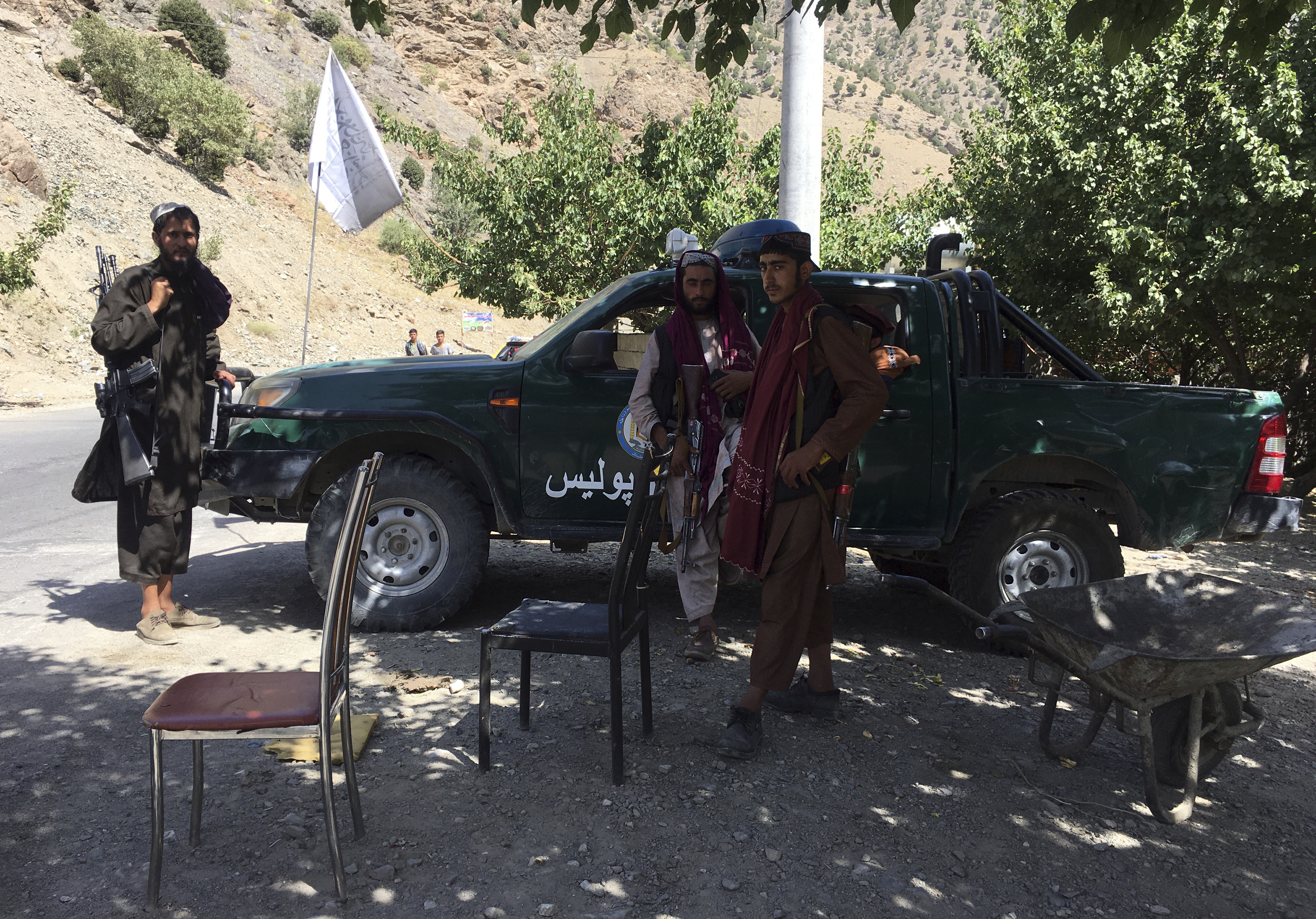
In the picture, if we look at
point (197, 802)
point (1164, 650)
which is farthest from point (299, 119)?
point (1164, 650)

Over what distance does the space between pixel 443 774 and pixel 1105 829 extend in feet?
7.78

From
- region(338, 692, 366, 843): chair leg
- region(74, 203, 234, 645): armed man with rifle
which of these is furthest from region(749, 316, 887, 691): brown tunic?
region(74, 203, 234, 645): armed man with rifle

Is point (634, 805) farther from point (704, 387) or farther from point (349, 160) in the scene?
point (349, 160)

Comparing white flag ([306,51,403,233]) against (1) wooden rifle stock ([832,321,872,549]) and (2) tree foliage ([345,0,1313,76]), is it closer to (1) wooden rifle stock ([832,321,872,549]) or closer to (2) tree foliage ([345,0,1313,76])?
(2) tree foliage ([345,0,1313,76])

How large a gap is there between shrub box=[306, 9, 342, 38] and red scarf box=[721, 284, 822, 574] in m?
64.0

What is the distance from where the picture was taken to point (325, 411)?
511 centimetres

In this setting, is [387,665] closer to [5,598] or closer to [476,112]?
[5,598]

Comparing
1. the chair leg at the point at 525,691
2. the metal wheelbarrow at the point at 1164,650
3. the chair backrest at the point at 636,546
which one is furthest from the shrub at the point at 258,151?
the metal wheelbarrow at the point at 1164,650

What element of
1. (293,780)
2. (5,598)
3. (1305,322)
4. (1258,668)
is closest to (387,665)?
(293,780)

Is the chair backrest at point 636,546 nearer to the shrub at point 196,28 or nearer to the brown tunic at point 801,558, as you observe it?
the brown tunic at point 801,558

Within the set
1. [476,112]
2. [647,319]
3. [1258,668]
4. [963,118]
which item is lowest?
[1258,668]

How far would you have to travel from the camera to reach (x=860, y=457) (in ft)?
16.9

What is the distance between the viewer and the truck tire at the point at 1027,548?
523 centimetres

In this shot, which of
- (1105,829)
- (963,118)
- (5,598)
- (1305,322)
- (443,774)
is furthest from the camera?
(963,118)
